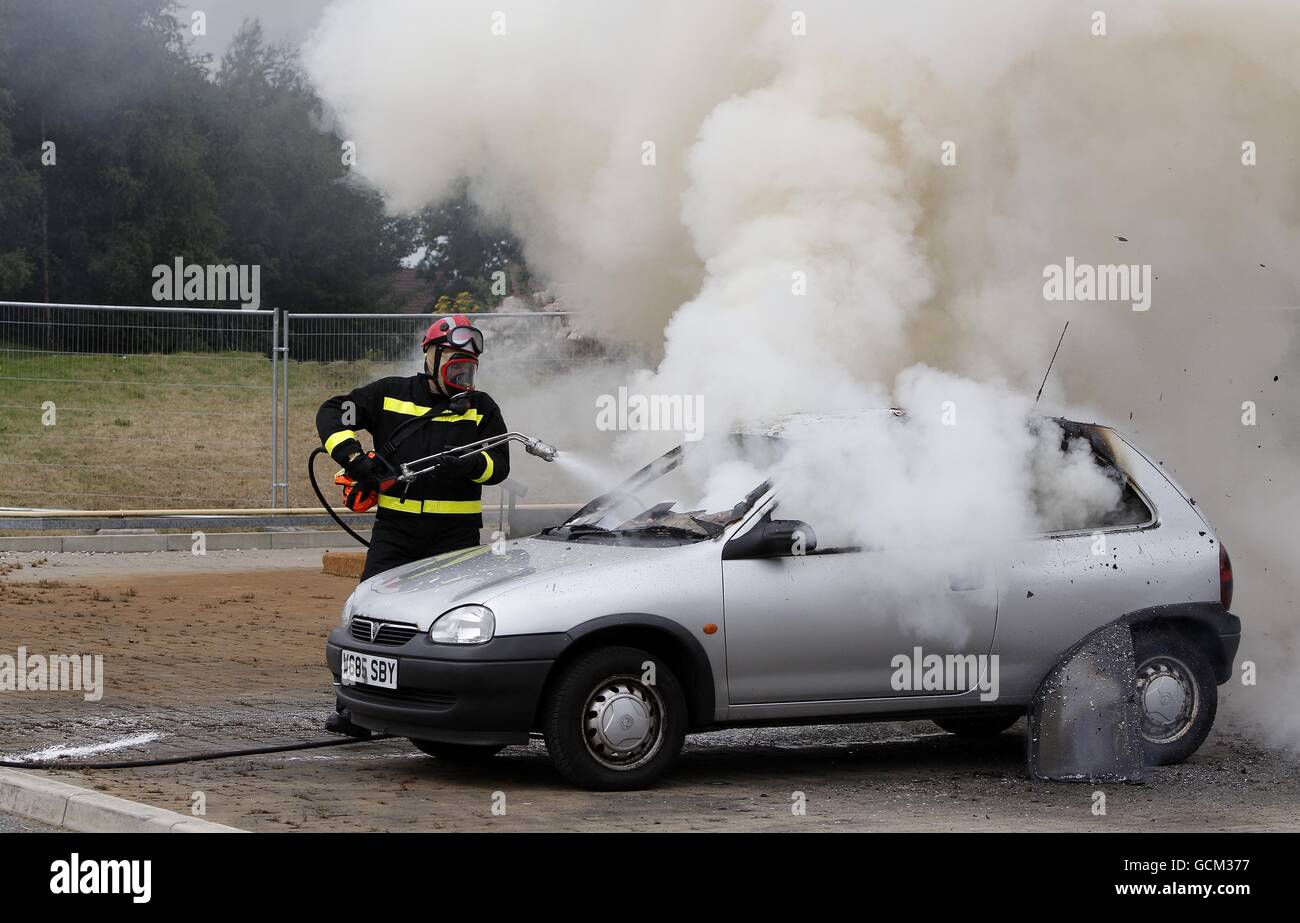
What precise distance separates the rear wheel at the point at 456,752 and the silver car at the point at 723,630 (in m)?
0.01

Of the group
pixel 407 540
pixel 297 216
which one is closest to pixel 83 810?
pixel 407 540

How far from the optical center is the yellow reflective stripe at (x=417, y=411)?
816 centimetres

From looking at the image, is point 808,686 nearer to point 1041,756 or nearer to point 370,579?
point 1041,756

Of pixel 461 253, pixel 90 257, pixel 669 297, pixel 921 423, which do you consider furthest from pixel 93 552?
pixel 461 253

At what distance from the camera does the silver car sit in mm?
6738

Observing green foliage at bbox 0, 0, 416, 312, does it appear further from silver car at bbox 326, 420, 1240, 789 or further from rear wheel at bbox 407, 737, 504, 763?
silver car at bbox 326, 420, 1240, 789

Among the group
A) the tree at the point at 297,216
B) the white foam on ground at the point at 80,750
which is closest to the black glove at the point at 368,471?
the white foam on ground at the point at 80,750

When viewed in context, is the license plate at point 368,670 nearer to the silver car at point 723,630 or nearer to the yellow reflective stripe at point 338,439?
the silver car at point 723,630

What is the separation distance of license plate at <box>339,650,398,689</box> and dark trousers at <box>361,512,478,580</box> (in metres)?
0.94

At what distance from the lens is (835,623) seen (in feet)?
23.5

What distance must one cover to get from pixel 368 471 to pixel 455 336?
78 centimetres

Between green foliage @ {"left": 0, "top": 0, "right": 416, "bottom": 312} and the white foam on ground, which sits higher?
green foliage @ {"left": 0, "top": 0, "right": 416, "bottom": 312}

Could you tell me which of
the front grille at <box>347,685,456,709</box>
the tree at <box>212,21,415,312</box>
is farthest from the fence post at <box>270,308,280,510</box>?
the tree at <box>212,21,415,312</box>

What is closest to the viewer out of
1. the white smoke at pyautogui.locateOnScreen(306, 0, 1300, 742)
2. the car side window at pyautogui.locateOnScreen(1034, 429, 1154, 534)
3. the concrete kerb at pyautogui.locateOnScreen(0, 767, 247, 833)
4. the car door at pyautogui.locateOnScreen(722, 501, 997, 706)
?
the concrete kerb at pyautogui.locateOnScreen(0, 767, 247, 833)
